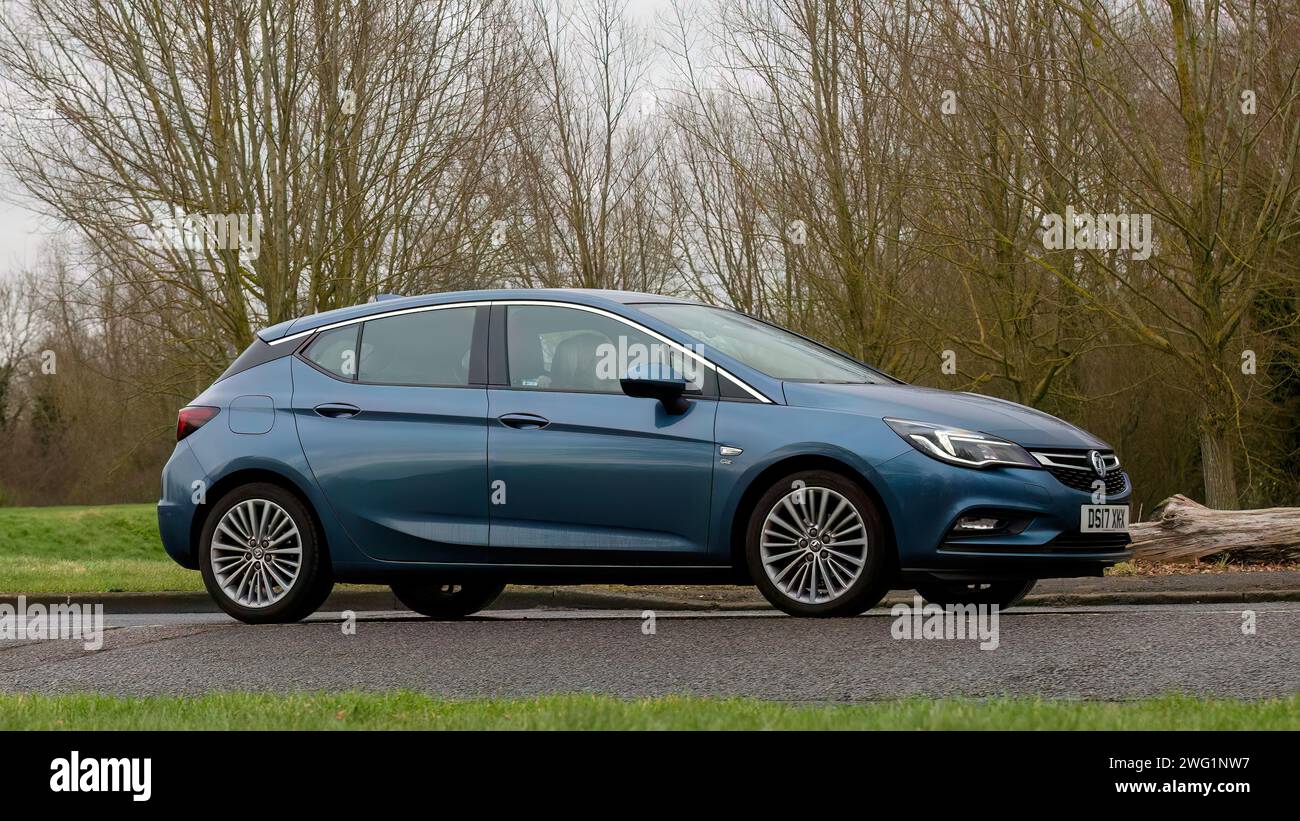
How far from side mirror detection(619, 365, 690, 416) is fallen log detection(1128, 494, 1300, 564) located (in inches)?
252

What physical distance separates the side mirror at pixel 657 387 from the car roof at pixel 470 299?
67cm

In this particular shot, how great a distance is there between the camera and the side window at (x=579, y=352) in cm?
834

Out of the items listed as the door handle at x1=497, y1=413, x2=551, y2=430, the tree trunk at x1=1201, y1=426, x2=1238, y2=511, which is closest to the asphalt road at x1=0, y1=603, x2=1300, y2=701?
the door handle at x1=497, y1=413, x2=551, y2=430

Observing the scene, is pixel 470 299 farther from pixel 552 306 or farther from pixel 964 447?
Result: pixel 964 447

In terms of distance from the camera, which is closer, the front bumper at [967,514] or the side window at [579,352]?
the front bumper at [967,514]

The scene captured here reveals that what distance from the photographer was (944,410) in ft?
25.9

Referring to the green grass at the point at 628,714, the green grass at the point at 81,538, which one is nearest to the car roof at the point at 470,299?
the green grass at the point at 628,714

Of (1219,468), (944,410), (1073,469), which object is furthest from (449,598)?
(1219,468)

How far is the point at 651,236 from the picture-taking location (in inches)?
1304

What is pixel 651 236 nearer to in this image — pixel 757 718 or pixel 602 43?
pixel 602 43

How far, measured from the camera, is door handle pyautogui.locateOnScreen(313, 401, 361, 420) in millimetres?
8875

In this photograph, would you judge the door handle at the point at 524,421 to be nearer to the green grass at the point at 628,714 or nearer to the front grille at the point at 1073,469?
the green grass at the point at 628,714
